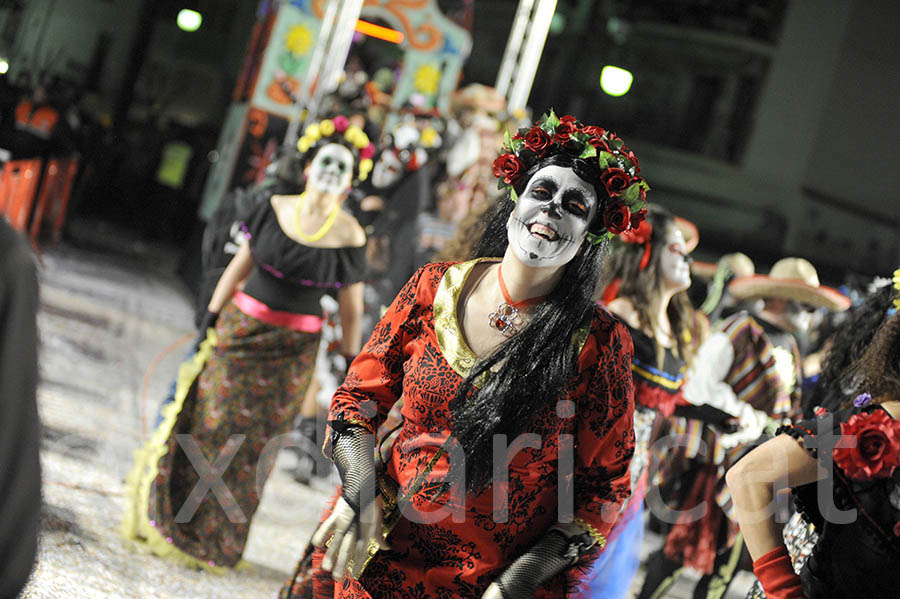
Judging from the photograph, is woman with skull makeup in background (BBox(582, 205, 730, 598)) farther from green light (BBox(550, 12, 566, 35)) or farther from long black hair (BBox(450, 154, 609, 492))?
green light (BBox(550, 12, 566, 35))

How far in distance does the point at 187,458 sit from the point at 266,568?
2.12 ft

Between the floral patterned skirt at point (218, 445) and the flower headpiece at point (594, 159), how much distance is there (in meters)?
2.26

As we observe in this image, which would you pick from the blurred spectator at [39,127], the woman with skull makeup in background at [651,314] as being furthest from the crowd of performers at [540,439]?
the blurred spectator at [39,127]

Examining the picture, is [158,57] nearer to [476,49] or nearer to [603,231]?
[476,49]

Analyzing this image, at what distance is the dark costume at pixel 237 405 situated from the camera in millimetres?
4676

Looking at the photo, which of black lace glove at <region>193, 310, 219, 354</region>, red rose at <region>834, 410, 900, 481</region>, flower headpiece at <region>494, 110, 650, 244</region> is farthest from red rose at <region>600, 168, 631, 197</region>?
black lace glove at <region>193, 310, 219, 354</region>

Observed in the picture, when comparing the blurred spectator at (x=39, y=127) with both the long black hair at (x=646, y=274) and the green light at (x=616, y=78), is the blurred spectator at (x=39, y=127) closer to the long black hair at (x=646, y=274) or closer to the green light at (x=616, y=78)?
the long black hair at (x=646, y=274)

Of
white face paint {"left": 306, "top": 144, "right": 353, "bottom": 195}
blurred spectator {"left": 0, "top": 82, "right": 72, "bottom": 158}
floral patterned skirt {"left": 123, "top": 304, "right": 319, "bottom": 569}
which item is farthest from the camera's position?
blurred spectator {"left": 0, "top": 82, "right": 72, "bottom": 158}

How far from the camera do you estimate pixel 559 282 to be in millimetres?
2674

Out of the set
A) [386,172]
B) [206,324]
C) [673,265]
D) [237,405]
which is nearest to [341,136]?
[206,324]

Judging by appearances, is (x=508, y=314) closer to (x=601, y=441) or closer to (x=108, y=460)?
(x=601, y=441)

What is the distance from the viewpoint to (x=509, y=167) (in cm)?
276

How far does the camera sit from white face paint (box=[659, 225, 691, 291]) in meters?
4.44

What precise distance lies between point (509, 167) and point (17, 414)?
4.75 ft
